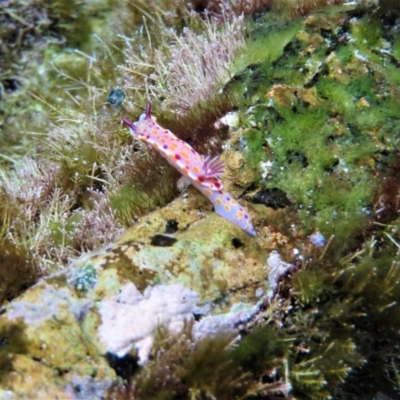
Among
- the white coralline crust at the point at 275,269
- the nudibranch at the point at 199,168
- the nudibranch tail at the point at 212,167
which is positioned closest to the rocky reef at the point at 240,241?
the white coralline crust at the point at 275,269

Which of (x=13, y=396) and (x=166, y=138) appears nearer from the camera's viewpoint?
(x=13, y=396)

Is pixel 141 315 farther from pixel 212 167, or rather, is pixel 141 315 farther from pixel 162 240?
pixel 212 167

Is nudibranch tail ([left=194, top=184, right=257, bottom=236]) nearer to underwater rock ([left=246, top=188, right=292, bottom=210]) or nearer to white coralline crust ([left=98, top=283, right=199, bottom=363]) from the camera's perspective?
underwater rock ([left=246, top=188, right=292, bottom=210])

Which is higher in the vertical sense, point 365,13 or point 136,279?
point 365,13

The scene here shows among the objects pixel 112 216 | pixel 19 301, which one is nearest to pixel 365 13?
pixel 112 216

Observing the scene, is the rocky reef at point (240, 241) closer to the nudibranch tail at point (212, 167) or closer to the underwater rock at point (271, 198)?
the underwater rock at point (271, 198)

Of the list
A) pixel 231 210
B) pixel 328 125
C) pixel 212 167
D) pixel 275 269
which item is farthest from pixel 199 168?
pixel 328 125

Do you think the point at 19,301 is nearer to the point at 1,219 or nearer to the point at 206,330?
the point at 206,330
